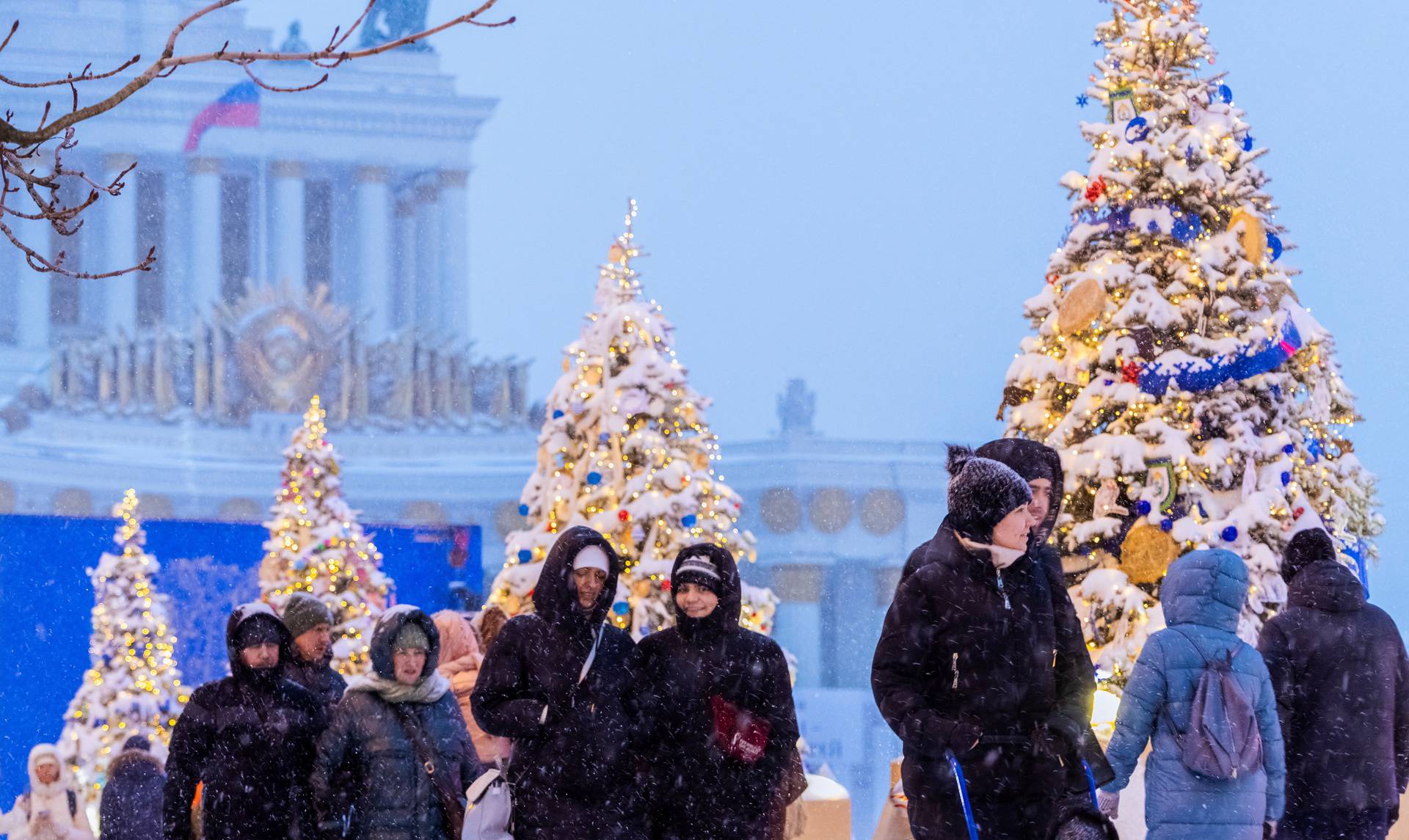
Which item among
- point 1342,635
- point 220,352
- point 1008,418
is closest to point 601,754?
point 1342,635

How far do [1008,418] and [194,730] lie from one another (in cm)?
584

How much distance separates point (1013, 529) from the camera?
374cm

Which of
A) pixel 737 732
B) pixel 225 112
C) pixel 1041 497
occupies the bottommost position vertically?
pixel 737 732

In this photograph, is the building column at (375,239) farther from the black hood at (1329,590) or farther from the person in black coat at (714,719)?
the person in black coat at (714,719)

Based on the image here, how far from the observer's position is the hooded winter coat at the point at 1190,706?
440 cm

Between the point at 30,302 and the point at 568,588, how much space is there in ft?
88.4

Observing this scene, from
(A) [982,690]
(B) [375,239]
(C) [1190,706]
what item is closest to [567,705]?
(A) [982,690]

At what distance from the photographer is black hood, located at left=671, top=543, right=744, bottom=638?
15.3 ft

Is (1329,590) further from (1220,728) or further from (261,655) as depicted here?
(261,655)

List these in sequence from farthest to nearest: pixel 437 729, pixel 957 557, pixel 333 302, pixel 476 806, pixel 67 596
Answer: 1. pixel 333 302
2. pixel 67 596
3. pixel 437 729
4. pixel 476 806
5. pixel 957 557

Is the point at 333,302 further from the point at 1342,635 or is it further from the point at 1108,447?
the point at 1342,635

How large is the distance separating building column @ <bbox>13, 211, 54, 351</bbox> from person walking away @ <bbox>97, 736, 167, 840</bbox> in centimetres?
2294

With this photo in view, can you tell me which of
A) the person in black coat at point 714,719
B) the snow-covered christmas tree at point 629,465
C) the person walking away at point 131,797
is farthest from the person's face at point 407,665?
the snow-covered christmas tree at point 629,465

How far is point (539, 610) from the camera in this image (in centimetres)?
470
